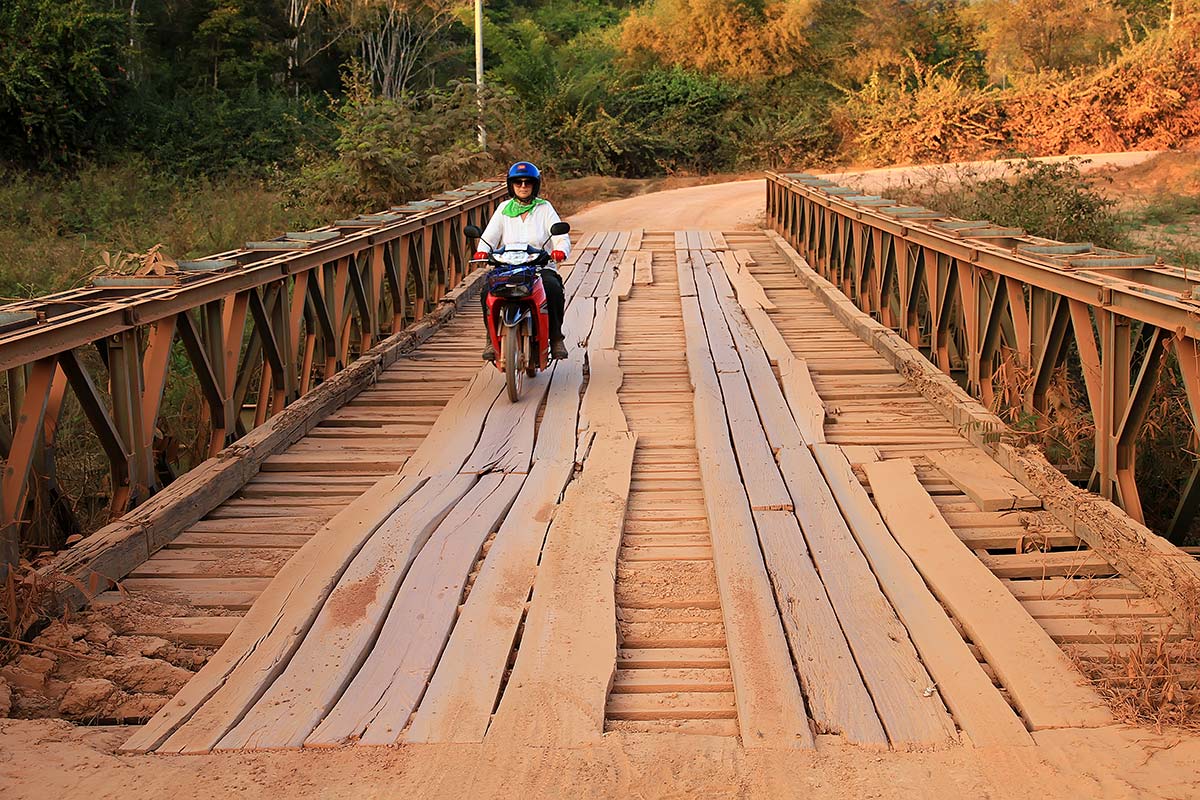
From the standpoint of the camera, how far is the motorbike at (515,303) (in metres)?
7.26

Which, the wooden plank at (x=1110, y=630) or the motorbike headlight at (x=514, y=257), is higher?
the motorbike headlight at (x=514, y=257)

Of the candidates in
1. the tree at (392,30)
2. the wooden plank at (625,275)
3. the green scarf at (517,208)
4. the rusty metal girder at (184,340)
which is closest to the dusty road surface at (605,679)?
the rusty metal girder at (184,340)

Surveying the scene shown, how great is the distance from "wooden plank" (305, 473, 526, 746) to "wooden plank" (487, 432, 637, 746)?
0.27 m

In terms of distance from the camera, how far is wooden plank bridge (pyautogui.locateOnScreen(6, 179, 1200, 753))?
11.0 feet

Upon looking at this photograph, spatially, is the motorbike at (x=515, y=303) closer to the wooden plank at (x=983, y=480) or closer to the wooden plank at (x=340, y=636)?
the wooden plank at (x=340, y=636)

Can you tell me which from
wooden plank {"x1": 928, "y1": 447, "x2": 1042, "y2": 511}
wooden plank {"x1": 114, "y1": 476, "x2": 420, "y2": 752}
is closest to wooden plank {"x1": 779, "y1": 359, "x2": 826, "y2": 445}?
wooden plank {"x1": 928, "y1": 447, "x2": 1042, "y2": 511}

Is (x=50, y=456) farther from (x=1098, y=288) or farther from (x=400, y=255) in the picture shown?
(x=400, y=255)

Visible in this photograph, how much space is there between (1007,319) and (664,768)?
17.0 ft

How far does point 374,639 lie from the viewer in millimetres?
3869

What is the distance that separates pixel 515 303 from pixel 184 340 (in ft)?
7.33

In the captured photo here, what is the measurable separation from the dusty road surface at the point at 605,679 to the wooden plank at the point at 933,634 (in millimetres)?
13

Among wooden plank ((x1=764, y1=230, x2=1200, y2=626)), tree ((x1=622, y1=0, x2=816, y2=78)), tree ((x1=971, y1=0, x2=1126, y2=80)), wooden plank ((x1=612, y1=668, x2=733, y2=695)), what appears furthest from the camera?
tree ((x1=622, y1=0, x2=816, y2=78))

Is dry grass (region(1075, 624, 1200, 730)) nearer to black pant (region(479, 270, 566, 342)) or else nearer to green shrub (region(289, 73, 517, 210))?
black pant (region(479, 270, 566, 342))

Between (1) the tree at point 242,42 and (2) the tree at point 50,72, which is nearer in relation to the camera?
(2) the tree at point 50,72
